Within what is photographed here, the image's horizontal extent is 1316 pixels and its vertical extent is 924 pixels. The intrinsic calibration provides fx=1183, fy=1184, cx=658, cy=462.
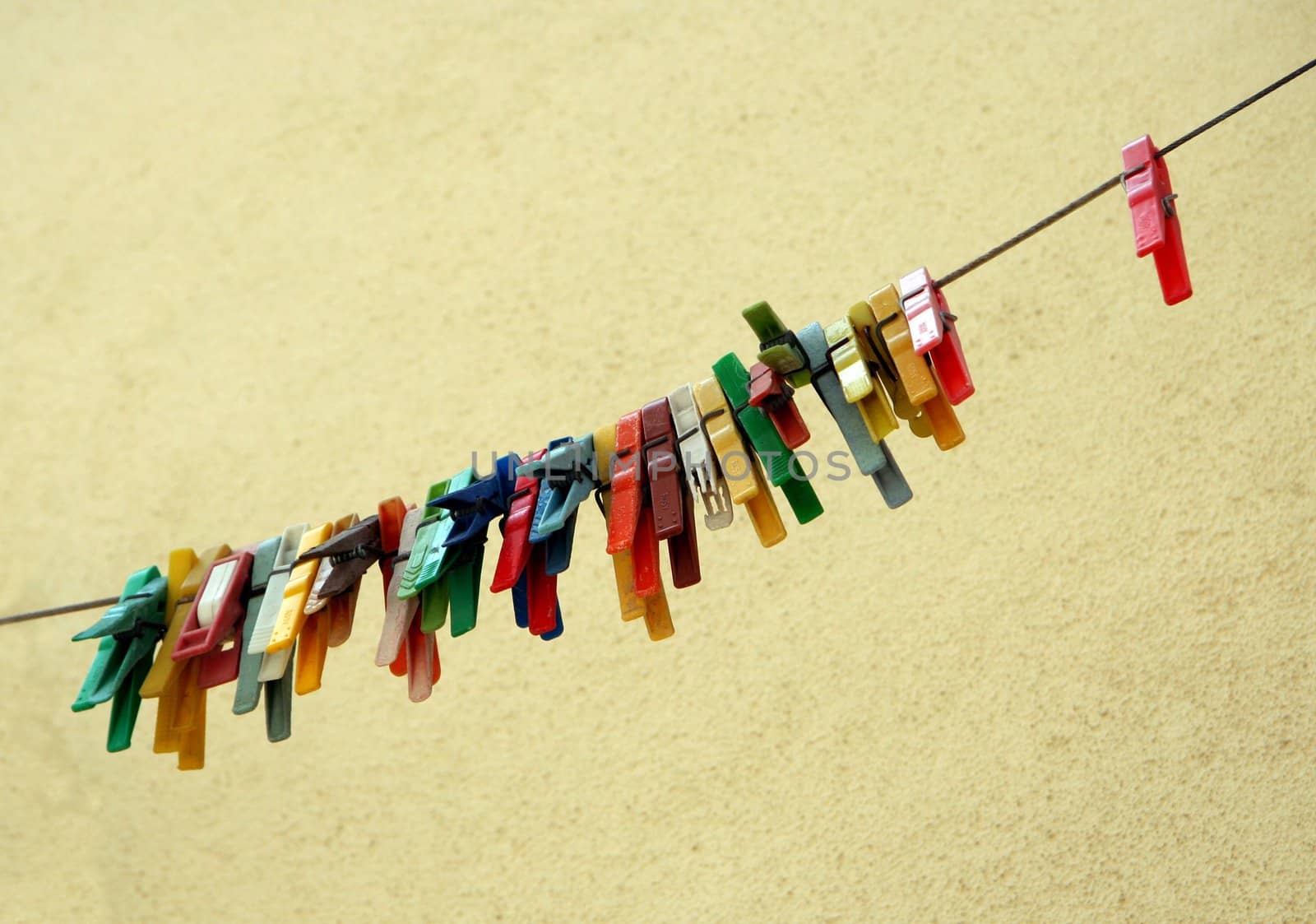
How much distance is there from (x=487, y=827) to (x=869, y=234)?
119 cm

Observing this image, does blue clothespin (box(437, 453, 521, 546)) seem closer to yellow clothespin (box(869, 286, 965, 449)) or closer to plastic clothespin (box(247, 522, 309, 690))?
plastic clothespin (box(247, 522, 309, 690))

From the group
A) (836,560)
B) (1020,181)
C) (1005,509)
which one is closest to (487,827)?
(836,560)

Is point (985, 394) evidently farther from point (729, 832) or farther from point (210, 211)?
point (210, 211)

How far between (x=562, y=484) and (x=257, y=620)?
322mm

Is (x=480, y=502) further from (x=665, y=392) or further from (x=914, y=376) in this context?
(x=665, y=392)

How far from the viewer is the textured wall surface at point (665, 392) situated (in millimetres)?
1729

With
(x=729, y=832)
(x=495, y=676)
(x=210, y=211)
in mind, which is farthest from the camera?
(x=210, y=211)

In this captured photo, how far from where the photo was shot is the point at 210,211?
250 centimetres

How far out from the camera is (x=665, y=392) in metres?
2.04

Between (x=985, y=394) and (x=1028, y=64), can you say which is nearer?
(x=985, y=394)

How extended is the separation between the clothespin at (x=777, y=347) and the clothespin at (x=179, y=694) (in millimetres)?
593

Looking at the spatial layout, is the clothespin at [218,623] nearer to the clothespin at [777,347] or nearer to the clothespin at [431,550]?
the clothespin at [431,550]

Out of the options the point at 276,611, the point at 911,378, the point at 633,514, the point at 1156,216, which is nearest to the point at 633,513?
the point at 633,514

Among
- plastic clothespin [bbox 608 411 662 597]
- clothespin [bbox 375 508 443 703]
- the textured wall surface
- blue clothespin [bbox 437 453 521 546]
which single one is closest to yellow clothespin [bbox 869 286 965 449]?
plastic clothespin [bbox 608 411 662 597]
